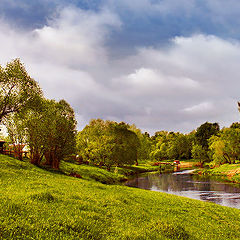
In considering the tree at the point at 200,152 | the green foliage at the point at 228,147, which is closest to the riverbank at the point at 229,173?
the green foliage at the point at 228,147

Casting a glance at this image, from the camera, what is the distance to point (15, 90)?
39.4 meters

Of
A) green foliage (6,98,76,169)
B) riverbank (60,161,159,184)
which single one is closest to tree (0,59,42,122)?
green foliage (6,98,76,169)

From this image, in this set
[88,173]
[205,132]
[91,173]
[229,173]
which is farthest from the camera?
[205,132]

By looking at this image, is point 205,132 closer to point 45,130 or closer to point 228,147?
point 228,147

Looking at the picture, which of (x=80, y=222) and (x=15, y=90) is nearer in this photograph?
(x=80, y=222)

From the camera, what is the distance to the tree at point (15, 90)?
1510 inches

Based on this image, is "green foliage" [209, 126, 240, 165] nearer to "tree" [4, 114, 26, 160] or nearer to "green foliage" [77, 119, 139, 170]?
"green foliage" [77, 119, 139, 170]

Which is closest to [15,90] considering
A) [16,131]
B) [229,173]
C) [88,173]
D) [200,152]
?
[16,131]

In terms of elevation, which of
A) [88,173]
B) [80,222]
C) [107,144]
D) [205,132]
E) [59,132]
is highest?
[205,132]

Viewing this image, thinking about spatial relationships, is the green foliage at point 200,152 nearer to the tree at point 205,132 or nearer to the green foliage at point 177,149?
the tree at point 205,132

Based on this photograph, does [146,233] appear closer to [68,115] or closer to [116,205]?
[116,205]

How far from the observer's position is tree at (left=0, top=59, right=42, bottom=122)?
126 feet

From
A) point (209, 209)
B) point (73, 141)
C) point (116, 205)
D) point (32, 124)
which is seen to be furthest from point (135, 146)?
point (116, 205)

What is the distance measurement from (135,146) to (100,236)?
77687mm
